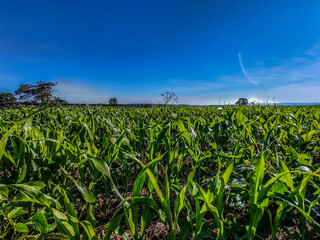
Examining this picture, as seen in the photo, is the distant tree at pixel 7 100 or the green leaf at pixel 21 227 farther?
the distant tree at pixel 7 100

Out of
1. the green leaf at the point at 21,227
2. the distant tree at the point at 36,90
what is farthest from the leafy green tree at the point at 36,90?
the green leaf at the point at 21,227

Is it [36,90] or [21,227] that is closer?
[21,227]

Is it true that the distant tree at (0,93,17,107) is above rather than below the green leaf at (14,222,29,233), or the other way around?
above

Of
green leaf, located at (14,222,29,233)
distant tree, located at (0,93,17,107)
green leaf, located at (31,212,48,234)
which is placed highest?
distant tree, located at (0,93,17,107)

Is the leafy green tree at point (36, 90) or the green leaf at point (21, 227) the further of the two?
the leafy green tree at point (36, 90)

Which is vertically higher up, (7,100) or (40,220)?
(7,100)

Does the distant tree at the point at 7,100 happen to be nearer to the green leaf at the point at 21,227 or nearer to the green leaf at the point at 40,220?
the green leaf at the point at 21,227

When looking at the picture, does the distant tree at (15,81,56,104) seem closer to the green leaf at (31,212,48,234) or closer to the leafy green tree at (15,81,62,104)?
the leafy green tree at (15,81,62,104)

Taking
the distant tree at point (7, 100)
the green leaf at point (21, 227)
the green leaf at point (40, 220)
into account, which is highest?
the distant tree at point (7, 100)

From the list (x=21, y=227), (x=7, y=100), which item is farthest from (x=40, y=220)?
(x=7, y=100)

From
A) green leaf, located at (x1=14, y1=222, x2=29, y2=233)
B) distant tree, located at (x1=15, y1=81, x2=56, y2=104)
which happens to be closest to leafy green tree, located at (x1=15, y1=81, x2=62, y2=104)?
distant tree, located at (x1=15, y1=81, x2=56, y2=104)

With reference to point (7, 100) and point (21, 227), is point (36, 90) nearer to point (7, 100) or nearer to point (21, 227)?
point (7, 100)

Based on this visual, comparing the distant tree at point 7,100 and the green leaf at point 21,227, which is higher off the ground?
the distant tree at point 7,100

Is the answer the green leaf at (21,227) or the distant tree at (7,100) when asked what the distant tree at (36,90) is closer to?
the distant tree at (7,100)
